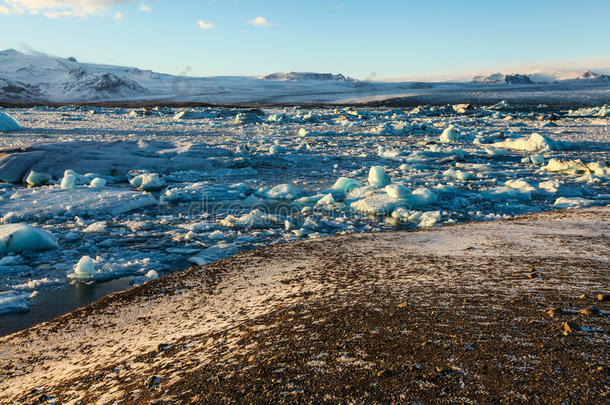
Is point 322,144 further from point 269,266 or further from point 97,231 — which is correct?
point 269,266

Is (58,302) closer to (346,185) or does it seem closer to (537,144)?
(346,185)

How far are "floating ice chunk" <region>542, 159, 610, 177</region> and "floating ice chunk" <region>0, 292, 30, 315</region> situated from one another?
9.08 meters

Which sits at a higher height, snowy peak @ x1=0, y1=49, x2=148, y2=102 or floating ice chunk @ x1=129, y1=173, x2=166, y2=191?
Result: snowy peak @ x1=0, y1=49, x2=148, y2=102

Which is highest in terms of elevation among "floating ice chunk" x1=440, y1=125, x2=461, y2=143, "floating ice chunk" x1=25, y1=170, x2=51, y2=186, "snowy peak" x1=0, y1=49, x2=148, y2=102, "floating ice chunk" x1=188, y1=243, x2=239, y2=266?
"snowy peak" x1=0, y1=49, x2=148, y2=102

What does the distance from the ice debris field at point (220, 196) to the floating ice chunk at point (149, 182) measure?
0.06ft

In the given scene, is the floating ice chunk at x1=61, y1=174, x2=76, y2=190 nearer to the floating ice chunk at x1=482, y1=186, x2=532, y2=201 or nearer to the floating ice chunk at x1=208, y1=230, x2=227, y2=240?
the floating ice chunk at x1=208, y1=230, x2=227, y2=240

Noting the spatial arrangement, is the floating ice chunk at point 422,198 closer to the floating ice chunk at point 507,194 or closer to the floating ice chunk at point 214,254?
the floating ice chunk at point 507,194

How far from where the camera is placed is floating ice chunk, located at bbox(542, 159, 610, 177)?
7.85 meters

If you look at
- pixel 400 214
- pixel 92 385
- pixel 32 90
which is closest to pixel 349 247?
pixel 400 214

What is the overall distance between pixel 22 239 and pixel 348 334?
152 inches

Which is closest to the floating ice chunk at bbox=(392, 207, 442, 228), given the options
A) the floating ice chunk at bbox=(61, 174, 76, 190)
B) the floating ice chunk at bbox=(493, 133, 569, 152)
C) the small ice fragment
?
the small ice fragment

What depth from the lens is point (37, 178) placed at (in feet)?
24.1

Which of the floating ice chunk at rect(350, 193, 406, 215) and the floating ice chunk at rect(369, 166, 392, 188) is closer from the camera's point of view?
the floating ice chunk at rect(350, 193, 406, 215)

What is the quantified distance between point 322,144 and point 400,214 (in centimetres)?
798
